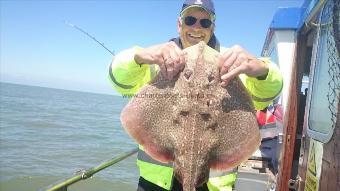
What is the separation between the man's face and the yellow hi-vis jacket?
25 cm

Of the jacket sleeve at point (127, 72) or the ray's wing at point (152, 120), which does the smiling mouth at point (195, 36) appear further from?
the ray's wing at point (152, 120)

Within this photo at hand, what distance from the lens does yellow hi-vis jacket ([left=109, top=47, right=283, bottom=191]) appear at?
3.20m

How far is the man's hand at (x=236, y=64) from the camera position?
104 inches

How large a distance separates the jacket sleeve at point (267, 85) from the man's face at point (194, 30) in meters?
0.55

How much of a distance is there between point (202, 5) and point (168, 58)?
91 centimetres

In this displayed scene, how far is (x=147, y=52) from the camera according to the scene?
288 cm

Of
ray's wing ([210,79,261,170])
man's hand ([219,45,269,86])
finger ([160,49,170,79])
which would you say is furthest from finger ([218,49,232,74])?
finger ([160,49,170,79])

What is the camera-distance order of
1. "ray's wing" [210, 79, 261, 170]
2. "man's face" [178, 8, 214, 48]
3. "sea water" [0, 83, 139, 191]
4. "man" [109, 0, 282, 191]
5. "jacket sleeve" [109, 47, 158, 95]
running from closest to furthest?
1. "ray's wing" [210, 79, 261, 170]
2. "man" [109, 0, 282, 191]
3. "jacket sleeve" [109, 47, 158, 95]
4. "man's face" [178, 8, 214, 48]
5. "sea water" [0, 83, 139, 191]

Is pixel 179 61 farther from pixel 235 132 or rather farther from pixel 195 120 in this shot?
pixel 235 132

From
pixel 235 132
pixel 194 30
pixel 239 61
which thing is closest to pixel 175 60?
pixel 239 61

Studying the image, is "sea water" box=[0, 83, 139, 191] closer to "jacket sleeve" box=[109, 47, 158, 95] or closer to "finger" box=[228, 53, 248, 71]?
"jacket sleeve" box=[109, 47, 158, 95]

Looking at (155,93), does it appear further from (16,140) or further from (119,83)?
(16,140)

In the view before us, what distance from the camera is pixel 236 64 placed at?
265 centimetres

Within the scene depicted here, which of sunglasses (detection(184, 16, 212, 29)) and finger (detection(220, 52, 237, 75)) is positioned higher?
sunglasses (detection(184, 16, 212, 29))
